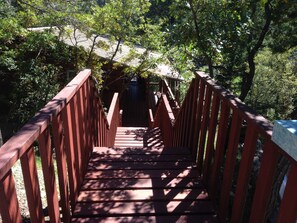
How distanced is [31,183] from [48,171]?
1.04ft

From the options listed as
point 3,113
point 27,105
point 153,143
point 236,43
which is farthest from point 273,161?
point 3,113

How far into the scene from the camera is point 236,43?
19.1ft

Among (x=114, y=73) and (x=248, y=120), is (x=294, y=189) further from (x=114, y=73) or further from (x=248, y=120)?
(x=114, y=73)

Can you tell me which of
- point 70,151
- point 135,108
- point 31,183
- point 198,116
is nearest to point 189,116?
point 198,116

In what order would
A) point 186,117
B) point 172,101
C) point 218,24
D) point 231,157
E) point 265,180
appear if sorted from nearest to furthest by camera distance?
point 265,180 < point 231,157 < point 186,117 < point 218,24 < point 172,101

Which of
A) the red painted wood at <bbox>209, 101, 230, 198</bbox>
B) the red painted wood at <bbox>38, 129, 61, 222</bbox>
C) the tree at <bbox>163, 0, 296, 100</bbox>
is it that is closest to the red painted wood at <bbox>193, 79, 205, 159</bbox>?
the red painted wood at <bbox>209, 101, 230, 198</bbox>

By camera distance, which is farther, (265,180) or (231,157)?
(231,157)

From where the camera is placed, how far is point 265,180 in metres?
1.73

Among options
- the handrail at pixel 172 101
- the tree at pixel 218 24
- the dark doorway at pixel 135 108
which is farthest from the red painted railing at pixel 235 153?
the dark doorway at pixel 135 108

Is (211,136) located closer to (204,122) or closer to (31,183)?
(204,122)

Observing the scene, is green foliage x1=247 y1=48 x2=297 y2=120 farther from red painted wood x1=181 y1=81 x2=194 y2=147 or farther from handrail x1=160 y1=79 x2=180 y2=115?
red painted wood x1=181 y1=81 x2=194 y2=147

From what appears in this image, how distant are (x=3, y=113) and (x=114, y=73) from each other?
542 cm

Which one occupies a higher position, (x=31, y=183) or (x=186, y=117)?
(x=31, y=183)

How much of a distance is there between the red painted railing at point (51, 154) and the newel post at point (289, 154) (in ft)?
4.04
